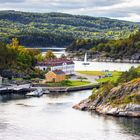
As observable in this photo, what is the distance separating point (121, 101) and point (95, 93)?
549 cm

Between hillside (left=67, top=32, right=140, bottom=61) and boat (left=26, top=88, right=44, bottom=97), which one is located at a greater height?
hillside (left=67, top=32, right=140, bottom=61)

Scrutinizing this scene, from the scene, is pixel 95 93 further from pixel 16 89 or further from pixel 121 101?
pixel 16 89

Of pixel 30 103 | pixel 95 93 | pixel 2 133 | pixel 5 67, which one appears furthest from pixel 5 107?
pixel 5 67

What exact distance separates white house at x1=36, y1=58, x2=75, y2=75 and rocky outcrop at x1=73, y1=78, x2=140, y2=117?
40084 millimetres

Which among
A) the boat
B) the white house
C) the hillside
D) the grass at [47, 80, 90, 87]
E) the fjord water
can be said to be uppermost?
the hillside

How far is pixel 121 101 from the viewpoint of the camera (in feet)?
225

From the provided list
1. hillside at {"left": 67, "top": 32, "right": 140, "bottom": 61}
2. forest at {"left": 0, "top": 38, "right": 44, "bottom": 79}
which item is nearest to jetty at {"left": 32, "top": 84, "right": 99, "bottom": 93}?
forest at {"left": 0, "top": 38, "right": 44, "bottom": 79}

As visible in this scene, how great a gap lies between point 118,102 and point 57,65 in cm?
4653

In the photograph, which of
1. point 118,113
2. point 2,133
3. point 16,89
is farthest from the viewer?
point 16,89

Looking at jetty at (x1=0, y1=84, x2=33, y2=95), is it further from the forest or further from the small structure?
the forest

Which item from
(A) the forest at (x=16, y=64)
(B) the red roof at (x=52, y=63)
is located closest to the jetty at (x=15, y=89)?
(A) the forest at (x=16, y=64)

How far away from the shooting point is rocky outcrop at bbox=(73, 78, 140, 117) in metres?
67.0

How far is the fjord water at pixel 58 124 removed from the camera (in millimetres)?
55375

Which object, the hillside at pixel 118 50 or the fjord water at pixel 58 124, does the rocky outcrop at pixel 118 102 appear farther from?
the hillside at pixel 118 50
